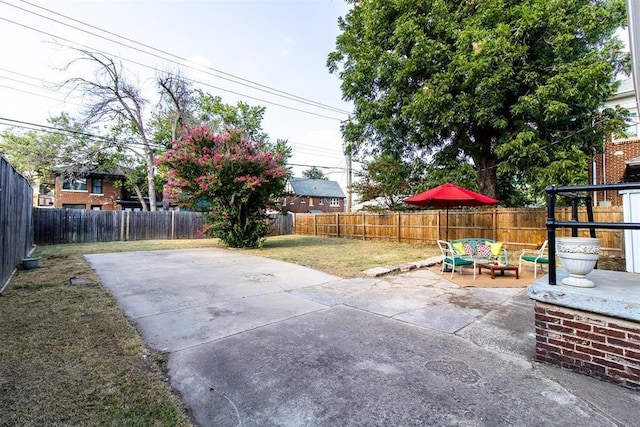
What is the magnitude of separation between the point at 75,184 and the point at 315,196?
79.3ft

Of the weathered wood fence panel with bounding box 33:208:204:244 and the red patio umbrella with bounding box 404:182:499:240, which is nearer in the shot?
the red patio umbrella with bounding box 404:182:499:240

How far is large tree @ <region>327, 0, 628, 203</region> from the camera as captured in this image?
883 centimetres

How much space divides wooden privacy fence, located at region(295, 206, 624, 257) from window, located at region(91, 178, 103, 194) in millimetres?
19799

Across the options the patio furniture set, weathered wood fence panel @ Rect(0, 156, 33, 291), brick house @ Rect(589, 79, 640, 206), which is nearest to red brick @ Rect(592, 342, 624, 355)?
the patio furniture set

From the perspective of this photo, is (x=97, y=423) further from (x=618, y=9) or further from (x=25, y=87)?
(x=25, y=87)

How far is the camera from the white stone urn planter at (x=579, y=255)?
2.40 meters

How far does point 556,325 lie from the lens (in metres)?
2.52

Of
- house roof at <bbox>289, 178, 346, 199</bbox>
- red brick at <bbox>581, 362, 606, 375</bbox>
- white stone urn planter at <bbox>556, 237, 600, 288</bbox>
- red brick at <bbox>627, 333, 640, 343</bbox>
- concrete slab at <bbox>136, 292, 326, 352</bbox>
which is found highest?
house roof at <bbox>289, 178, 346, 199</bbox>

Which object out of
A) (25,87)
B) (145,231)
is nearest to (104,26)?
(25,87)

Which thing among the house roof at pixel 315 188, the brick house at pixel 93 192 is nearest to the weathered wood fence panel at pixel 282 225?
the brick house at pixel 93 192

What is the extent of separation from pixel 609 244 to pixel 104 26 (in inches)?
787

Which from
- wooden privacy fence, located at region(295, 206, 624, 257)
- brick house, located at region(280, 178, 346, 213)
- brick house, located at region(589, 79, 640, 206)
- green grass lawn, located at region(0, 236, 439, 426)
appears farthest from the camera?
brick house, located at region(280, 178, 346, 213)

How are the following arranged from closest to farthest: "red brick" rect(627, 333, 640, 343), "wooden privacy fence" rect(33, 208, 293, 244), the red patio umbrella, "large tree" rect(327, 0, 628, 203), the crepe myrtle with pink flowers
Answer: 1. "red brick" rect(627, 333, 640, 343)
2. the red patio umbrella
3. "large tree" rect(327, 0, 628, 203)
4. the crepe myrtle with pink flowers
5. "wooden privacy fence" rect(33, 208, 293, 244)

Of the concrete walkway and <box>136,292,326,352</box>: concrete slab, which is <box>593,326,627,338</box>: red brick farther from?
<box>136,292,326,352</box>: concrete slab
